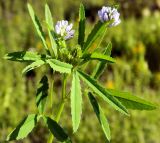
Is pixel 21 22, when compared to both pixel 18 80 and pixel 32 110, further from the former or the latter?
pixel 32 110

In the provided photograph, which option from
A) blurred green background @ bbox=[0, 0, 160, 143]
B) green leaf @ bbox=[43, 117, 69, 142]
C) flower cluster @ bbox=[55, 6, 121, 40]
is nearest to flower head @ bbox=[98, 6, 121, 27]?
flower cluster @ bbox=[55, 6, 121, 40]

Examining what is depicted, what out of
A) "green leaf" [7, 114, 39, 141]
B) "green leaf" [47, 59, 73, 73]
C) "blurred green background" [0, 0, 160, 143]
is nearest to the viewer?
"green leaf" [47, 59, 73, 73]

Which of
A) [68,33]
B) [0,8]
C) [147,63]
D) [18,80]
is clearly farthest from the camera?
[0,8]

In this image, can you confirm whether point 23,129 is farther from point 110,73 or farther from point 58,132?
point 110,73

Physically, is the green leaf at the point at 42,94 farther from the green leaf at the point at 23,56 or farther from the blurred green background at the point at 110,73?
the blurred green background at the point at 110,73

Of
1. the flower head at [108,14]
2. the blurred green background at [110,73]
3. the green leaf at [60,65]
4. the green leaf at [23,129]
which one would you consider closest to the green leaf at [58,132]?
the green leaf at [23,129]

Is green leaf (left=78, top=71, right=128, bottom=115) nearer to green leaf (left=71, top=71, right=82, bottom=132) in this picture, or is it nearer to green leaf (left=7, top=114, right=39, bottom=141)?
green leaf (left=71, top=71, right=82, bottom=132)

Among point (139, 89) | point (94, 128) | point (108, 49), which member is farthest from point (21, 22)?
point (108, 49)
